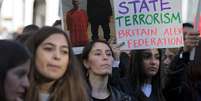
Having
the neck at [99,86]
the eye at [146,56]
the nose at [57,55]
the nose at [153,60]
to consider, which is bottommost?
the neck at [99,86]

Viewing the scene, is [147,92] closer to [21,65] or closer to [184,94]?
[184,94]

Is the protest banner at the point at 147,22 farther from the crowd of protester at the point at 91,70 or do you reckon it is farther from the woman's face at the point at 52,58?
the woman's face at the point at 52,58

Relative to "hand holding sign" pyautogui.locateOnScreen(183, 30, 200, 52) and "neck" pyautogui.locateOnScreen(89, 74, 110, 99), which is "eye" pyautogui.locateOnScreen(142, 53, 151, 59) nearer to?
"hand holding sign" pyautogui.locateOnScreen(183, 30, 200, 52)

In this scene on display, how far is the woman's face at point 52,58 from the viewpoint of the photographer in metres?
3.76

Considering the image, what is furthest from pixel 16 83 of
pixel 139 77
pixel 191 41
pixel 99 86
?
pixel 191 41

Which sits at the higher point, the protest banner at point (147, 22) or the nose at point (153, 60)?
the protest banner at point (147, 22)

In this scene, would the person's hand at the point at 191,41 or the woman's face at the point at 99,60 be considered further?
the person's hand at the point at 191,41

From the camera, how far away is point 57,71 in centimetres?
376

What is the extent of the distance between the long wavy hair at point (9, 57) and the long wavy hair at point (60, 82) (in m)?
0.88

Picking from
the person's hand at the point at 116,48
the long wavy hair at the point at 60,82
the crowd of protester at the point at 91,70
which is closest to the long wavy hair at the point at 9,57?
the crowd of protester at the point at 91,70

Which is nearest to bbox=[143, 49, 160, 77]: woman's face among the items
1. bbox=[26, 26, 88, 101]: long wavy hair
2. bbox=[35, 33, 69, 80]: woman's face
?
bbox=[26, 26, 88, 101]: long wavy hair

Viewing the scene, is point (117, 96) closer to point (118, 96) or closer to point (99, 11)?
point (118, 96)

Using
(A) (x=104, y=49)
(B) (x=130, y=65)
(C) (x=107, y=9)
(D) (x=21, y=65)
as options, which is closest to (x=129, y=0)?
(C) (x=107, y=9)

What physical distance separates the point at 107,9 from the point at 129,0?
0.24 metres
